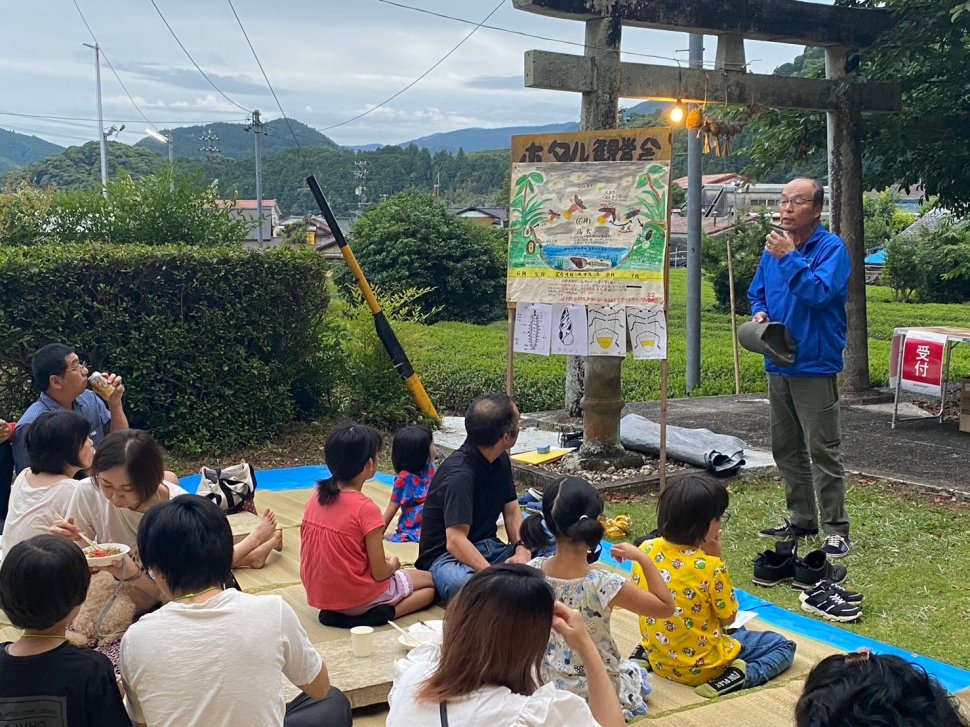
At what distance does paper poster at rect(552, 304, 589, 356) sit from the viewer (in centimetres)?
677

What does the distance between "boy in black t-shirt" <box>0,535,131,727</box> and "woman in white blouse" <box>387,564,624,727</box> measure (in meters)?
0.76

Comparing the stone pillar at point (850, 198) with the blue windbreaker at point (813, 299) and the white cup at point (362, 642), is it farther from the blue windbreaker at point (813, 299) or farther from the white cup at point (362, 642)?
the white cup at point (362, 642)

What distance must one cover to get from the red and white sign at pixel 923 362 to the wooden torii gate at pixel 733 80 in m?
1.49

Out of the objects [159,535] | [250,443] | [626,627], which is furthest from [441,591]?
[250,443]

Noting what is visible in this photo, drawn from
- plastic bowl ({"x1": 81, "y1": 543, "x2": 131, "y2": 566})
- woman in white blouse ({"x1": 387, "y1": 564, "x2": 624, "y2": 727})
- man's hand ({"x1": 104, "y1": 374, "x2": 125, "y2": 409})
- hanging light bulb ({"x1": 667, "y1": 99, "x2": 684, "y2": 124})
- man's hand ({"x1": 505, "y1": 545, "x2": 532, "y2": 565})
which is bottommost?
man's hand ({"x1": 505, "y1": 545, "x2": 532, "y2": 565})

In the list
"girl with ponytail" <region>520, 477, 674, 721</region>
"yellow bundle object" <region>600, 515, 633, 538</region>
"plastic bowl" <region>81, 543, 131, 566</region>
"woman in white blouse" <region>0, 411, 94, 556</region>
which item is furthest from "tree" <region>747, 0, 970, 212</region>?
"plastic bowl" <region>81, 543, 131, 566</region>

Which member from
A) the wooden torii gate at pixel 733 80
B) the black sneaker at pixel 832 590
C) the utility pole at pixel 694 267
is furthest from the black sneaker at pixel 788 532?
the utility pole at pixel 694 267

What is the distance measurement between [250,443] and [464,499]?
4.60 m

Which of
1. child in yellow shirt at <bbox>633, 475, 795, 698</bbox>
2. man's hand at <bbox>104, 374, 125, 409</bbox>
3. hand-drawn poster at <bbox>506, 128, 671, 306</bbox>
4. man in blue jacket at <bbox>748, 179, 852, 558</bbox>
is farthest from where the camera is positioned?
hand-drawn poster at <bbox>506, 128, 671, 306</bbox>

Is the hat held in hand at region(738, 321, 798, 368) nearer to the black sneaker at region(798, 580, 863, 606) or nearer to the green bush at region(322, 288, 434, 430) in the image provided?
the black sneaker at region(798, 580, 863, 606)

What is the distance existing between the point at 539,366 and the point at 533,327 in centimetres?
619

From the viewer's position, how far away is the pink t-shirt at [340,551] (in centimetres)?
422

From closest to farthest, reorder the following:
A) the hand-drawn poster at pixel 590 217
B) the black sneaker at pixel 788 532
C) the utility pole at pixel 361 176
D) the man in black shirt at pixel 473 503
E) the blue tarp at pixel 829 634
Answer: the blue tarp at pixel 829 634
the man in black shirt at pixel 473 503
the black sneaker at pixel 788 532
the hand-drawn poster at pixel 590 217
the utility pole at pixel 361 176

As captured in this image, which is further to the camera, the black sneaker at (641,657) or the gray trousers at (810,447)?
the gray trousers at (810,447)
